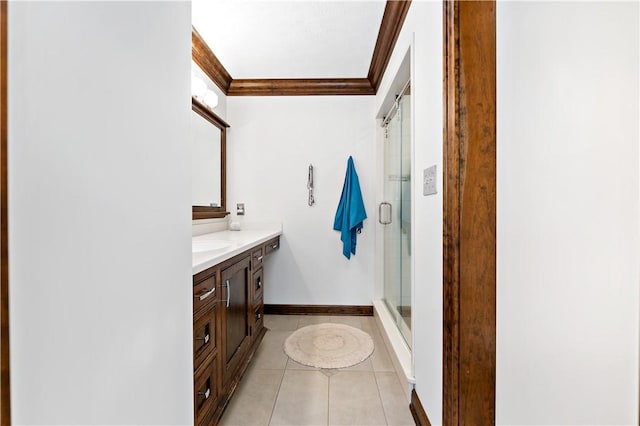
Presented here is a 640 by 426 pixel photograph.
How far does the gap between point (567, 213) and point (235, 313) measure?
154 centimetres

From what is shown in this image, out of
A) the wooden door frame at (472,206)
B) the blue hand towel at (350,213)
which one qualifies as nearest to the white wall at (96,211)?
the wooden door frame at (472,206)

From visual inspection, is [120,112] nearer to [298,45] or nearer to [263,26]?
[263,26]

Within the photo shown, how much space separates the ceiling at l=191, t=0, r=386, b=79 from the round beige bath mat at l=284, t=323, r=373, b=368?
2292 millimetres

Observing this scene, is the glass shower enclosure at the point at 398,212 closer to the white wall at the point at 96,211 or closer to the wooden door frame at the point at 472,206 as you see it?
the wooden door frame at the point at 472,206

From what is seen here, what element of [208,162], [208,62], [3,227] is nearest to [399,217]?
[208,162]

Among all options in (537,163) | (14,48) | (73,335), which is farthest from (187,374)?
(537,163)

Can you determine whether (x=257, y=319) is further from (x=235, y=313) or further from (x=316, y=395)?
(x=316, y=395)

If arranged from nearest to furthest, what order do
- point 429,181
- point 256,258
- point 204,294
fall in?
point 204,294 → point 429,181 → point 256,258

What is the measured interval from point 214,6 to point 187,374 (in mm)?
2045

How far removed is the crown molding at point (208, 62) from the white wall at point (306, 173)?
21 centimetres

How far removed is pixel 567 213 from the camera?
2.98 feet

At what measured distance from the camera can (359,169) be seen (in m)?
3.00

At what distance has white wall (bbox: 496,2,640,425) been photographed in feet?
2.62

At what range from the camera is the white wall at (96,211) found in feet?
1.56
